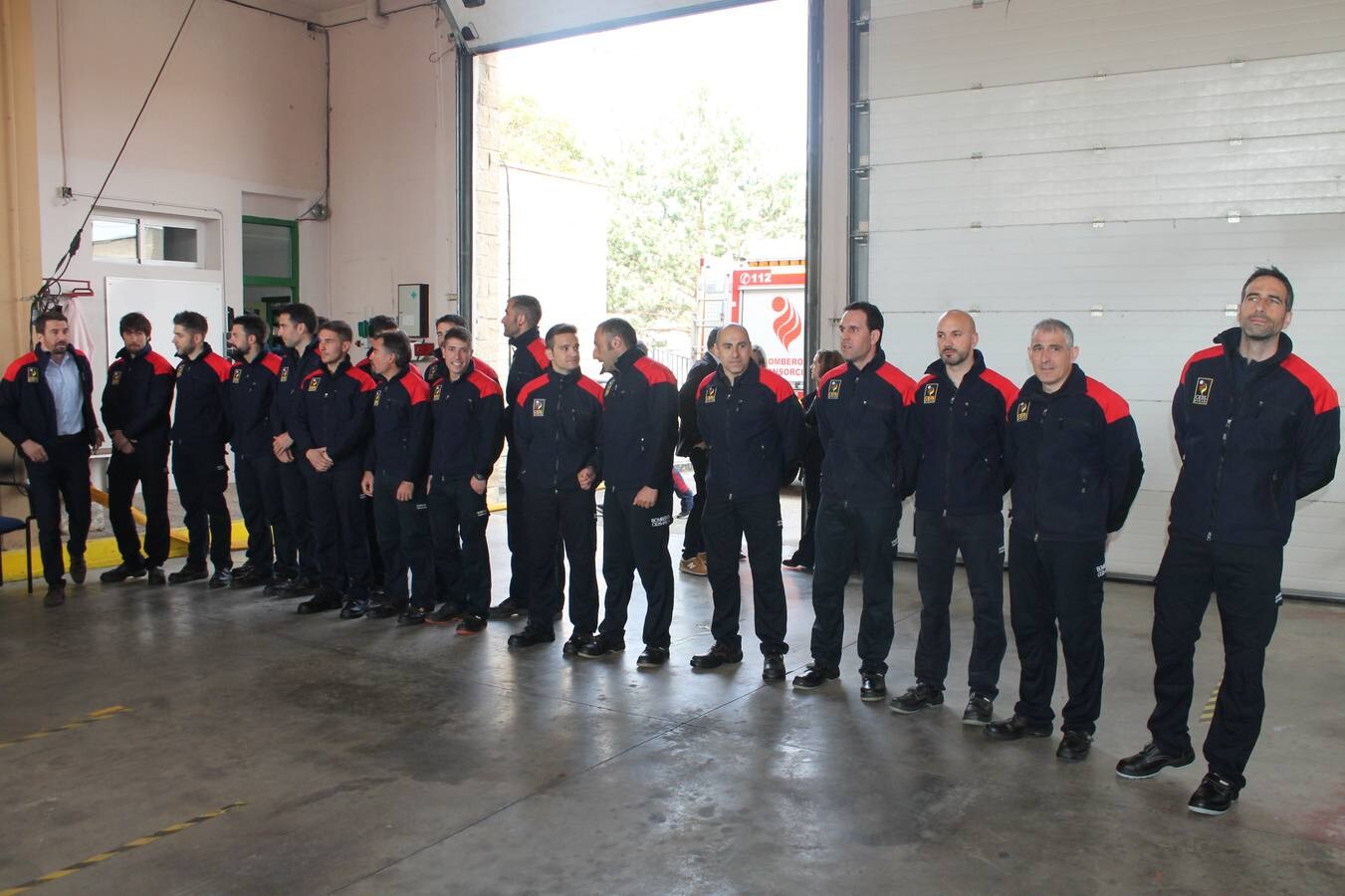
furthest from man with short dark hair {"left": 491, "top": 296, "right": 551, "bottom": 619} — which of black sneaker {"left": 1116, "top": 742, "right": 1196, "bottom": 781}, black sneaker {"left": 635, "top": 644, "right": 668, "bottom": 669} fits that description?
black sneaker {"left": 1116, "top": 742, "right": 1196, "bottom": 781}

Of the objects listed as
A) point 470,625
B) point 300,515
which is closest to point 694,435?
point 470,625

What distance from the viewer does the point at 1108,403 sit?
4.42m

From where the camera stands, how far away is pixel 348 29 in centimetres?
1262

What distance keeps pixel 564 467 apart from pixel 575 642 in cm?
93

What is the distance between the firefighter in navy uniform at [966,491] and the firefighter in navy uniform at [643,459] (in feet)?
4.42

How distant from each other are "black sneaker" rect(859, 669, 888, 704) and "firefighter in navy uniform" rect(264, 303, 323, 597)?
3.78 m

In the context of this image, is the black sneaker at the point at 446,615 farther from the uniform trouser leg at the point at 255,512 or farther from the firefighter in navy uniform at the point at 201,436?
the firefighter in navy uniform at the point at 201,436

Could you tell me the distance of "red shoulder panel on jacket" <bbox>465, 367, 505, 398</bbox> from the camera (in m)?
6.47

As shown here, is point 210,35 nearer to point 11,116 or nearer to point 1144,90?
point 11,116

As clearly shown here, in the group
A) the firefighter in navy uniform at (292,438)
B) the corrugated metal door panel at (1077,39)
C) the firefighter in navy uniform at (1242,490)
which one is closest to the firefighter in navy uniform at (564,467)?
the firefighter in navy uniform at (292,438)

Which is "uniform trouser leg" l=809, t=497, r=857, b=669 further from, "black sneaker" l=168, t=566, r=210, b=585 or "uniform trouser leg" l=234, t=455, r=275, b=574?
"black sneaker" l=168, t=566, r=210, b=585

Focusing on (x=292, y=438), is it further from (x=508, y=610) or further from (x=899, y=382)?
(x=899, y=382)

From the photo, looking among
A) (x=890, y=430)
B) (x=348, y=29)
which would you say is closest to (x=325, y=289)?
(x=348, y=29)

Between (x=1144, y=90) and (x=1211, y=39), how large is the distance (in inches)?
19.5
